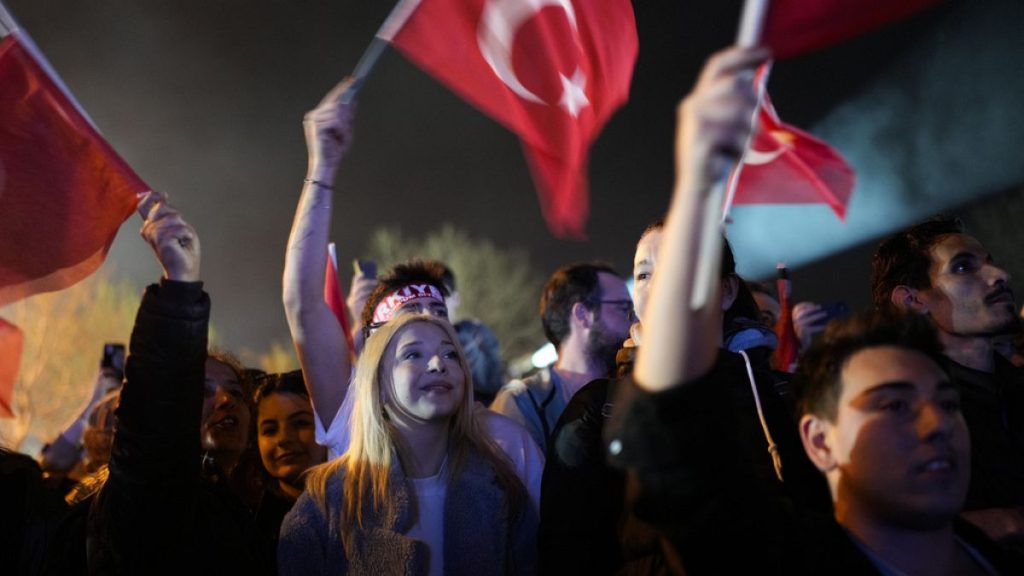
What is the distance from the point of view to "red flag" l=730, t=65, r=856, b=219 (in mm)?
4207

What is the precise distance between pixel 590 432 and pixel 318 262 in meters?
1.77

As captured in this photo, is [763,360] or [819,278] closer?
[763,360]

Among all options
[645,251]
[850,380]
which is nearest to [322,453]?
[645,251]

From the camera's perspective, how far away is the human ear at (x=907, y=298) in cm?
385

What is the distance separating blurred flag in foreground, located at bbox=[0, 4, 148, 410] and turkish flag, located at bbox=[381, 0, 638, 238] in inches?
52.0

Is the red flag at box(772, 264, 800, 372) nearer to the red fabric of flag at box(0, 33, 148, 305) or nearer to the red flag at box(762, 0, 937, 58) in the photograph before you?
the red flag at box(762, 0, 937, 58)

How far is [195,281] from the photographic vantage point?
306cm

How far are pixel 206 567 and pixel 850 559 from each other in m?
2.00

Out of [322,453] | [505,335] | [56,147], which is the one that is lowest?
[322,453]

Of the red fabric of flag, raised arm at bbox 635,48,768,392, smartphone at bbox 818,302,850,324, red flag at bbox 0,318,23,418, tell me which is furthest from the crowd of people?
smartphone at bbox 818,302,850,324

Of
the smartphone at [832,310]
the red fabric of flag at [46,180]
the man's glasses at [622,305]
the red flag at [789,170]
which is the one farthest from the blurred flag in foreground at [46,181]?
the smartphone at [832,310]

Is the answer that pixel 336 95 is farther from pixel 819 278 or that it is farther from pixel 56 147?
pixel 819 278

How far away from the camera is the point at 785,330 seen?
578 centimetres

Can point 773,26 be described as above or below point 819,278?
below
